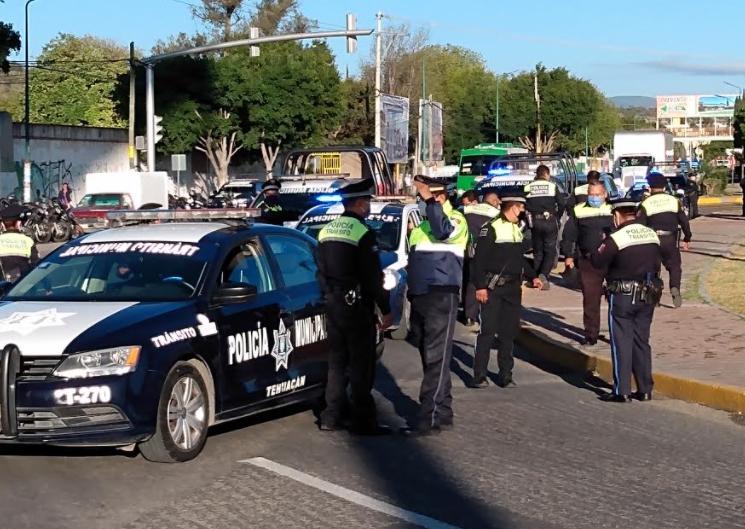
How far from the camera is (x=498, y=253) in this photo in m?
10.9

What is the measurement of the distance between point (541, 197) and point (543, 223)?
0.47 m

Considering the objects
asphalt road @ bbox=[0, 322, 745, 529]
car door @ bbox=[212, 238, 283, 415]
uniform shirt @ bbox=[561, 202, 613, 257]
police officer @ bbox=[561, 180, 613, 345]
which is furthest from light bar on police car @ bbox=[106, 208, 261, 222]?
uniform shirt @ bbox=[561, 202, 613, 257]

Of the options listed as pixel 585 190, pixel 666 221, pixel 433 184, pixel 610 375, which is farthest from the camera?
pixel 585 190

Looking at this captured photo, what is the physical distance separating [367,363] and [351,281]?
2.06 ft

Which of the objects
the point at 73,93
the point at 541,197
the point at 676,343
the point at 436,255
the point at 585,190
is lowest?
the point at 676,343

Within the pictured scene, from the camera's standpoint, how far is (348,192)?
345 inches

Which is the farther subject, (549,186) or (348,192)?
(549,186)

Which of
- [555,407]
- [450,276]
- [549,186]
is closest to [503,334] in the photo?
[555,407]

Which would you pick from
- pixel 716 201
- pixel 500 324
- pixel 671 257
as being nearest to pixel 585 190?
pixel 671 257

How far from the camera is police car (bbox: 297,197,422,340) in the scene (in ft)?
45.3

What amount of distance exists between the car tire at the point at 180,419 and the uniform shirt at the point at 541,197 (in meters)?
11.9

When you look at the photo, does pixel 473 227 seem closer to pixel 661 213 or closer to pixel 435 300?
pixel 661 213

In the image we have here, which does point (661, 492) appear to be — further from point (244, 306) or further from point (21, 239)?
point (21, 239)

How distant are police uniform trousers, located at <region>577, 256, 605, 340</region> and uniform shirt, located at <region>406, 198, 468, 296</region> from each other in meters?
4.25
